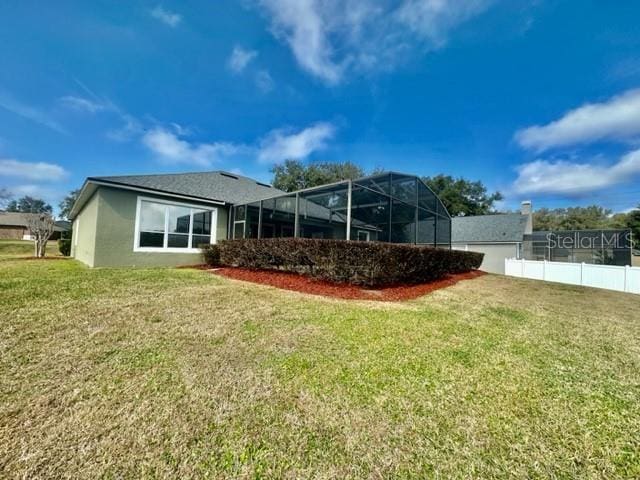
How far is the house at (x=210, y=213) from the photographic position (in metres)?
9.07

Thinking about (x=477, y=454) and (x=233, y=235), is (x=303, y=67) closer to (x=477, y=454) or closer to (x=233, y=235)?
(x=233, y=235)

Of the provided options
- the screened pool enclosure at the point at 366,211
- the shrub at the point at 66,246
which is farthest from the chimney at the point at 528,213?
the shrub at the point at 66,246

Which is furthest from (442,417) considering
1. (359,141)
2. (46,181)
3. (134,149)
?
(46,181)

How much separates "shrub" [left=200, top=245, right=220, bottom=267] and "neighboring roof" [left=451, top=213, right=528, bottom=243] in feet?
61.4

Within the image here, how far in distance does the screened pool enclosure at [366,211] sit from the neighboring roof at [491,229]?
8625mm

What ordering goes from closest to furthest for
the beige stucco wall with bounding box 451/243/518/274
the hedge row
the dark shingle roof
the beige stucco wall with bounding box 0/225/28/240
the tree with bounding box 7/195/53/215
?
the hedge row, the dark shingle roof, the beige stucco wall with bounding box 451/243/518/274, the beige stucco wall with bounding box 0/225/28/240, the tree with bounding box 7/195/53/215

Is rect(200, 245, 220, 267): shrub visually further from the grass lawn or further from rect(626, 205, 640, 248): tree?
rect(626, 205, 640, 248): tree

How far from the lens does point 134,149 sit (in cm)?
1742

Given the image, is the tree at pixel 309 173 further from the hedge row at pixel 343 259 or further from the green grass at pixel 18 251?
the hedge row at pixel 343 259

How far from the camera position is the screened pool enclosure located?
890 centimetres

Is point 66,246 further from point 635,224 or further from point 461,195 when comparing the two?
point 635,224

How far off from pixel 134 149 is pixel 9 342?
18618 millimetres

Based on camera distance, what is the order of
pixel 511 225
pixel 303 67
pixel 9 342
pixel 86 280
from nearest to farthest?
pixel 9 342
pixel 86 280
pixel 303 67
pixel 511 225

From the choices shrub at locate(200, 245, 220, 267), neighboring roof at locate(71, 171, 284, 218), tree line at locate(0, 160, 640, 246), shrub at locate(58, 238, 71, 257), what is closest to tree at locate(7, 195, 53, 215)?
tree line at locate(0, 160, 640, 246)
